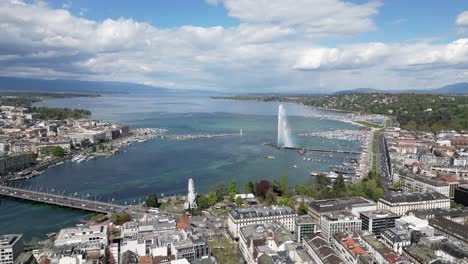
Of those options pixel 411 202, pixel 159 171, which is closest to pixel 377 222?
pixel 411 202

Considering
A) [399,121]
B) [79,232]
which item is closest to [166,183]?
[79,232]

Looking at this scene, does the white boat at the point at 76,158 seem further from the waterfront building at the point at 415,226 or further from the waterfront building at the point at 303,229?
the waterfront building at the point at 415,226

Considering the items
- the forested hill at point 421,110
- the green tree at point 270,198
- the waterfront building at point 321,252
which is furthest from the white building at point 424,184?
the forested hill at point 421,110

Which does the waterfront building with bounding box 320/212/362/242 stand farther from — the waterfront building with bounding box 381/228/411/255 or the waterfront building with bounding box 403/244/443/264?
the waterfront building with bounding box 403/244/443/264

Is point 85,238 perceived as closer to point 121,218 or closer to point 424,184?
point 121,218

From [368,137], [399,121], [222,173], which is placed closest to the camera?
[222,173]

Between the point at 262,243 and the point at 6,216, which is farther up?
the point at 262,243

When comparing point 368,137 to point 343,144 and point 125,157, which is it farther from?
point 125,157
